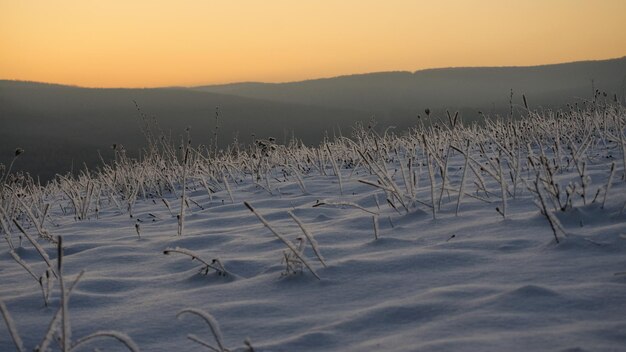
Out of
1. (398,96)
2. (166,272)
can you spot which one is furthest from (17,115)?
(166,272)

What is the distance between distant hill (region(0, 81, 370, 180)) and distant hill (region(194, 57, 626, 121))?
24.8 m

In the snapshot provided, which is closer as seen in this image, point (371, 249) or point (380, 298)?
point (380, 298)

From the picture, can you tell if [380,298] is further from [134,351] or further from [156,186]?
[156,186]

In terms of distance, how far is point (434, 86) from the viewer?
108 m

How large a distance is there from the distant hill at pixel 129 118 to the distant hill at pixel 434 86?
81.4 ft

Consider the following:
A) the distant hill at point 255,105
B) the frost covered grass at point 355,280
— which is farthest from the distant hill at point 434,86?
the frost covered grass at point 355,280

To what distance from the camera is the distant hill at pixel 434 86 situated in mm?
90750

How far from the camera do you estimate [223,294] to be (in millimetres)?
2133

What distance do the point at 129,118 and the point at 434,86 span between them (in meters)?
64.7

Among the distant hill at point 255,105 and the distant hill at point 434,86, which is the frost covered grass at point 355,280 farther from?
the distant hill at point 434,86

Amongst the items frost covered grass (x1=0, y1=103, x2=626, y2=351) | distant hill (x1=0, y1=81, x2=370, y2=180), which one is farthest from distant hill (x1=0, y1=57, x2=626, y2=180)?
frost covered grass (x1=0, y1=103, x2=626, y2=351)

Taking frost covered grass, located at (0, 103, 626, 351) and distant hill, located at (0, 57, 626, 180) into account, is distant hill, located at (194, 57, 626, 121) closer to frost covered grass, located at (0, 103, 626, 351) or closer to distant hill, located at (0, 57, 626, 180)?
distant hill, located at (0, 57, 626, 180)

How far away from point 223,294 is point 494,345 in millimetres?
1016

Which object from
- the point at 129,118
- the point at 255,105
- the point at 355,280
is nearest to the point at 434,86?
the point at 255,105
